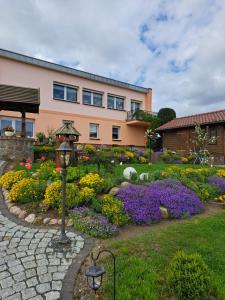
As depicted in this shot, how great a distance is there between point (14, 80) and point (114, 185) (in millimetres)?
13174

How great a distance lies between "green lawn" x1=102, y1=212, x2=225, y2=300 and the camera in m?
2.55

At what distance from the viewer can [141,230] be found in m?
4.41

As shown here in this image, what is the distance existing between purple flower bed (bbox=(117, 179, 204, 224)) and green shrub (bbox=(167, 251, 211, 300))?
6.76 feet

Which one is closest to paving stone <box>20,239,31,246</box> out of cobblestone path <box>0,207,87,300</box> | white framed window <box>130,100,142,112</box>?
cobblestone path <box>0,207,87,300</box>

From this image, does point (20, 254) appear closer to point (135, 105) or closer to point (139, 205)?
point (139, 205)

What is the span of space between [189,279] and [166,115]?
21.2 m

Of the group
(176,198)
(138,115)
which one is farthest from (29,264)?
(138,115)

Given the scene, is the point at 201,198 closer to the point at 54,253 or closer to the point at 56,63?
the point at 54,253

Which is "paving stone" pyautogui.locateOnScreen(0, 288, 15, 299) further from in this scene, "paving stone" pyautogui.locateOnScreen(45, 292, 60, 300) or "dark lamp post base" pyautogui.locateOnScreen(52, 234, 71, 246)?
"dark lamp post base" pyautogui.locateOnScreen(52, 234, 71, 246)

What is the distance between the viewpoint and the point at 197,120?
18703 mm

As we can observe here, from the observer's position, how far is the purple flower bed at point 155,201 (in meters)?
4.79

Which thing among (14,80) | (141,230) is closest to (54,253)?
(141,230)

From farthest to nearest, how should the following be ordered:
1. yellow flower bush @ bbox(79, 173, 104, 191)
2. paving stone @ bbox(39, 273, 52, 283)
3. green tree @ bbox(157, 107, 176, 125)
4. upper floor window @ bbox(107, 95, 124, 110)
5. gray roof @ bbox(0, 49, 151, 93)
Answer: green tree @ bbox(157, 107, 176, 125) < upper floor window @ bbox(107, 95, 124, 110) < gray roof @ bbox(0, 49, 151, 93) < yellow flower bush @ bbox(79, 173, 104, 191) < paving stone @ bbox(39, 273, 52, 283)

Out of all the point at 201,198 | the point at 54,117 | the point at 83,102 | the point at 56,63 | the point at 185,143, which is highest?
the point at 56,63
